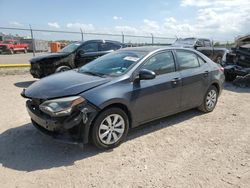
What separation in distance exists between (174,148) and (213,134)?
1079 millimetres

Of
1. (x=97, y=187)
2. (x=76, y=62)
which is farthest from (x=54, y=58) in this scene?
(x=97, y=187)

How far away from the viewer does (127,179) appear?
12.0ft

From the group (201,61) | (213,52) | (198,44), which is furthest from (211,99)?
(198,44)

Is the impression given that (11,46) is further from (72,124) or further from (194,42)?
(72,124)

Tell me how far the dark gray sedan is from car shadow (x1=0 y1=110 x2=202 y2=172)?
33cm

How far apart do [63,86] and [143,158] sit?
1.68 metres

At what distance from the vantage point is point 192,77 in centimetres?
580

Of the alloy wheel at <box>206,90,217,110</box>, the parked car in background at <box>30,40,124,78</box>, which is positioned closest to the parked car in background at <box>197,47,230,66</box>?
the parked car in background at <box>30,40,124,78</box>

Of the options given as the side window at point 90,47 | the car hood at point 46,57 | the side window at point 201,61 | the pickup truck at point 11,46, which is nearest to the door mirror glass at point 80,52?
the side window at point 90,47

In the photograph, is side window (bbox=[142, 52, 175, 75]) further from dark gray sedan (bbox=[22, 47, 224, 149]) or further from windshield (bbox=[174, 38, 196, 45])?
windshield (bbox=[174, 38, 196, 45])

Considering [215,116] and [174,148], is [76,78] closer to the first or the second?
[174,148]

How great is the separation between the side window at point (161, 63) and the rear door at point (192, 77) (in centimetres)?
23

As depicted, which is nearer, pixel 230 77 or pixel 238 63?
pixel 238 63

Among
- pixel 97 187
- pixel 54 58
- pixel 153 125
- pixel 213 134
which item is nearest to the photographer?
pixel 97 187
